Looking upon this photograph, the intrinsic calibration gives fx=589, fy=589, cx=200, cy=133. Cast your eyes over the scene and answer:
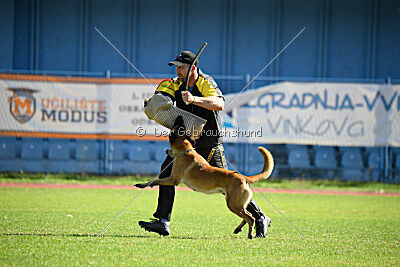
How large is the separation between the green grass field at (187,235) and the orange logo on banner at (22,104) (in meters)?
4.10

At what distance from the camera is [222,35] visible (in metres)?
19.7

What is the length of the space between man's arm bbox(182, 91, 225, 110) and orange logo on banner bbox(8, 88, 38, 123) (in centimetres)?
1033

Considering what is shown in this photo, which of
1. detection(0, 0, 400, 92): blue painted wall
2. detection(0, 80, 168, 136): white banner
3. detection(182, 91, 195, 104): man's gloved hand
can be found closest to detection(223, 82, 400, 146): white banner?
detection(0, 80, 168, 136): white banner

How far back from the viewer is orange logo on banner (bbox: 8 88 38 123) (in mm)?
16156

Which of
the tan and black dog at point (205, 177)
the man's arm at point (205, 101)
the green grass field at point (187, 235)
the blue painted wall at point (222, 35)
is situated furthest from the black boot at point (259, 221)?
the blue painted wall at point (222, 35)

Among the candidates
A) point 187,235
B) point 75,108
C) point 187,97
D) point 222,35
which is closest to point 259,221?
point 187,235

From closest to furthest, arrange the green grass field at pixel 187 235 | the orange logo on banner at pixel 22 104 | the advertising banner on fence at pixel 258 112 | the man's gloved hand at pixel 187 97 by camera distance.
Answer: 1. the green grass field at pixel 187 235
2. the man's gloved hand at pixel 187 97
3. the orange logo on banner at pixel 22 104
4. the advertising banner on fence at pixel 258 112

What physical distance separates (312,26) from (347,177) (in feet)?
18.2

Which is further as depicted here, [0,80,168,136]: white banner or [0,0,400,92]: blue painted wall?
[0,0,400,92]: blue painted wall

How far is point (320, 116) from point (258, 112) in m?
1.74

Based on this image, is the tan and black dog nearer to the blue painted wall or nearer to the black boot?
the black boot

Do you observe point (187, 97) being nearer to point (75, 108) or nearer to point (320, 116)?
point (75, 108)

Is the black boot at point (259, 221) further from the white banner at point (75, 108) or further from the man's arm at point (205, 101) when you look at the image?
the white banner at point (75, 108)

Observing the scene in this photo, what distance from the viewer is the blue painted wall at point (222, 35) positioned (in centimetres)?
1938
